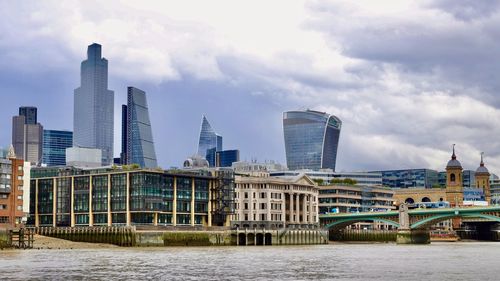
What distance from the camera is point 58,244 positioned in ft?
566

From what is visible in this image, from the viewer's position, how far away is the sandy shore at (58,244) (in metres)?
168

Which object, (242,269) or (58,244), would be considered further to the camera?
(58,244)

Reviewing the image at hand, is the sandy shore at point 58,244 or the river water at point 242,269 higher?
the sandy shore at point 58,244

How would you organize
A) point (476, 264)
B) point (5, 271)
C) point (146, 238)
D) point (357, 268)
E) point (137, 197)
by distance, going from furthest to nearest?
point (137, 197), point (146, 238), point (476, 264), point (357, 268), point (5, 271)

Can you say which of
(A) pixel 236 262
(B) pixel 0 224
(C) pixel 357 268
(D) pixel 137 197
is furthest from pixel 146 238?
(C) pixel 357 268

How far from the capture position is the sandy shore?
168 meters

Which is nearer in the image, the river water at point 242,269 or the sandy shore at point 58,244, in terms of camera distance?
the river water at point 242,269

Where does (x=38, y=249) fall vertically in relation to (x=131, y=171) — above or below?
below

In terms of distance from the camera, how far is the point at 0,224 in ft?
550

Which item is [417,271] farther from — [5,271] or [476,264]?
[5,271]

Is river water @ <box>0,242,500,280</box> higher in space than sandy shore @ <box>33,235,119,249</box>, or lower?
lower

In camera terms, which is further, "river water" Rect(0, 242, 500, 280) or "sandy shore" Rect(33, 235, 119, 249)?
"sandy shore" Rect(33, 235, 119, 249)

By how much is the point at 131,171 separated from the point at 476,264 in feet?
331

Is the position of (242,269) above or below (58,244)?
below
